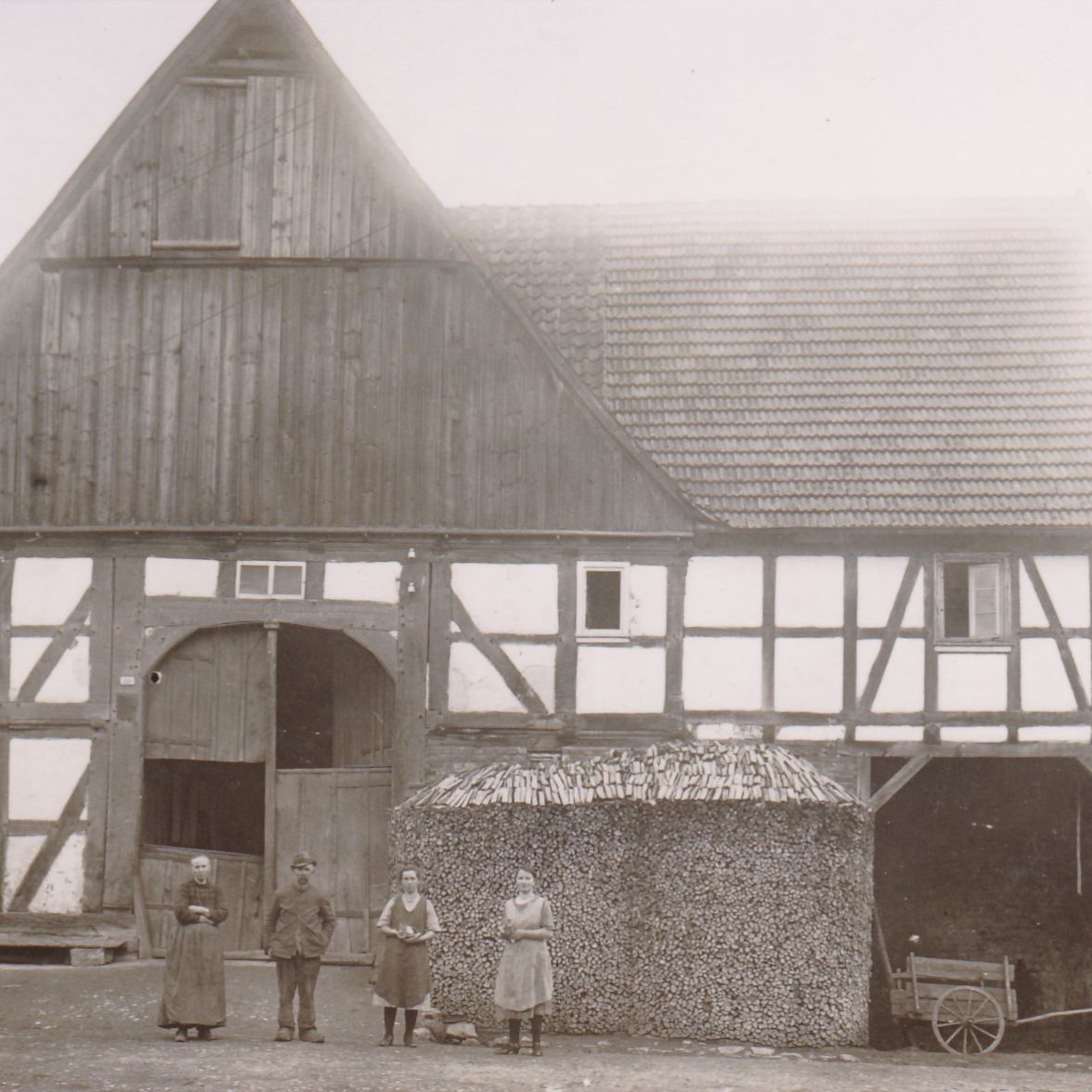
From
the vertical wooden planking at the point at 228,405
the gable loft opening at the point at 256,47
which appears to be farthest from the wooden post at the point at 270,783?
the gable loft opening at the point at 256,47

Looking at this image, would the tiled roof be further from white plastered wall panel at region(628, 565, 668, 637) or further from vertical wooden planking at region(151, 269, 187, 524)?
vertical wooden planking at region(151, 269, 187, 524)

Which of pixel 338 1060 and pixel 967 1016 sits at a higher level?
pixel 338 1060

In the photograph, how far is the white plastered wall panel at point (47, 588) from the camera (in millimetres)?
16547

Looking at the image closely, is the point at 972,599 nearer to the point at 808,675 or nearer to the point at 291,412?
the point at 808,675

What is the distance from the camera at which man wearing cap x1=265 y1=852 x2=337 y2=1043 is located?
1280cm

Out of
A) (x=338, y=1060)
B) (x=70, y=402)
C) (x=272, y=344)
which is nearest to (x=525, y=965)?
(x=338, y=1060)

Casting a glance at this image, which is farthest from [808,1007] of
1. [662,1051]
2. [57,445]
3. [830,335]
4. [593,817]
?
[57,445]

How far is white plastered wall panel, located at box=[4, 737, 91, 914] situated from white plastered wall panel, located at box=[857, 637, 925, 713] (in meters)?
8.16

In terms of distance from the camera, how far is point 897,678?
16.7 meters

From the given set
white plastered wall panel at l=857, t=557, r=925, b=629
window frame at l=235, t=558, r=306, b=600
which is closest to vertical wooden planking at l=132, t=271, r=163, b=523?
window frame at l=235, t=558, r=306, b=600

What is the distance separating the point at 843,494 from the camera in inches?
666

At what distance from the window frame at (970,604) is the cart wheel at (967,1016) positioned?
3.54 m

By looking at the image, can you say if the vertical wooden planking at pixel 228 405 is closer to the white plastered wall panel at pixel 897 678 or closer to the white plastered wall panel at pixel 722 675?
the white plastered wall panel at pixel 722 675

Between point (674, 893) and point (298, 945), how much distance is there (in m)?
3.84
